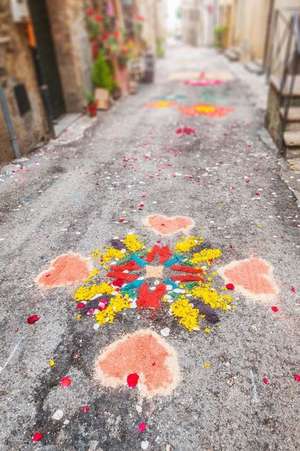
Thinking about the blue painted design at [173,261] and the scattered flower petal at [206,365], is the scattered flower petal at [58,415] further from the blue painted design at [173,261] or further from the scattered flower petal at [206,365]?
the blue painted design at [173,261]

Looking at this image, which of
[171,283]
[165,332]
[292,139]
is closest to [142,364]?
[165,332]

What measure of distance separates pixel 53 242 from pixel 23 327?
132cm

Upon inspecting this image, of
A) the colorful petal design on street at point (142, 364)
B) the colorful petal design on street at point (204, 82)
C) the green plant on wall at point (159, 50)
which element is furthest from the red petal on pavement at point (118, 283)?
the green plant on wall at point (159, 50)

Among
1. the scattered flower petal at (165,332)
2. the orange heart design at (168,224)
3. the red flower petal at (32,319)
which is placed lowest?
the orange heart design at (168,224)

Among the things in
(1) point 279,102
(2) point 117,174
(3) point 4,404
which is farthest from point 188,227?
(1) point 279,102

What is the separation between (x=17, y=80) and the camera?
6.16 meters

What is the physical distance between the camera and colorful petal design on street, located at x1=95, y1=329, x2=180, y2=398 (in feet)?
7.70

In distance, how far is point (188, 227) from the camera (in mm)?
4141

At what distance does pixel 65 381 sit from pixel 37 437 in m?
0.39

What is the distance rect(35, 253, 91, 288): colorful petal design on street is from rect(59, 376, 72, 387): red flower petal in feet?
3.43

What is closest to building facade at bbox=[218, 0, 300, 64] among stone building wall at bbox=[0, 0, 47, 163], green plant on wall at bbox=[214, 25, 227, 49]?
green plant on wall at bbox=[214, 25, 227, 49]

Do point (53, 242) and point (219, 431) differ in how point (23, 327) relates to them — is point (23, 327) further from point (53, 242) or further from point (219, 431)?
point (219, 431)

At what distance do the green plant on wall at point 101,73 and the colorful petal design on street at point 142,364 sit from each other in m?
9.36

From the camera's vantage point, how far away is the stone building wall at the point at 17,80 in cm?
576
